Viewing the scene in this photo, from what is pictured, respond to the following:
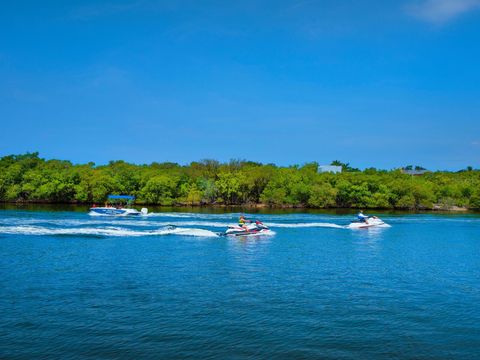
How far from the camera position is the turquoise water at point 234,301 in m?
16.5

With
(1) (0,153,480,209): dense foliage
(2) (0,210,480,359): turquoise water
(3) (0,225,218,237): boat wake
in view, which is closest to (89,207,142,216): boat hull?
(3) (0,225,218,237): boat wake

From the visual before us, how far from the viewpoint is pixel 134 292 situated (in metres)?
23.2

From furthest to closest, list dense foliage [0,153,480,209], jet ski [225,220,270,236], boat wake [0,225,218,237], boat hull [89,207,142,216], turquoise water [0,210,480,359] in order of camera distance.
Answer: dense foliage [0,153,480,209], boat hull [89,207,142,216], jet ski [225,220,270,236], boat wake [0,225,218,237], turquoise water [0,210,480,359]

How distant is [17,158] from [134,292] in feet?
424

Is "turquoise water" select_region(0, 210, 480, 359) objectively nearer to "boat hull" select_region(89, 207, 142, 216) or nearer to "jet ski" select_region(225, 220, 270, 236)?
"jet ski" select_region(225, 220, 270, 236)

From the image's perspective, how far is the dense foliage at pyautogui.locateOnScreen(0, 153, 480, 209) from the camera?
11394 cm

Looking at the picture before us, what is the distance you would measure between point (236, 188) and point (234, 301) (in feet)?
309

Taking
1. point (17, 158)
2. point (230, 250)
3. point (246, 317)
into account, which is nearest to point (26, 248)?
point (230, 250)

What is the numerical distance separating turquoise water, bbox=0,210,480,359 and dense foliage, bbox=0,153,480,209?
7477 centimetres

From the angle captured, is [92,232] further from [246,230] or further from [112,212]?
[112,212]

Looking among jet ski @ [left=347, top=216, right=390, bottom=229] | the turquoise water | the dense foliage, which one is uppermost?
the dense foliage

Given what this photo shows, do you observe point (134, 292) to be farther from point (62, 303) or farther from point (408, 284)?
point (408, 284)

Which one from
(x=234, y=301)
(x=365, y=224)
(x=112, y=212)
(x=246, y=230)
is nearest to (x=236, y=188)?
(x=112, y=212)

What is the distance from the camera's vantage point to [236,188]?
116 m
